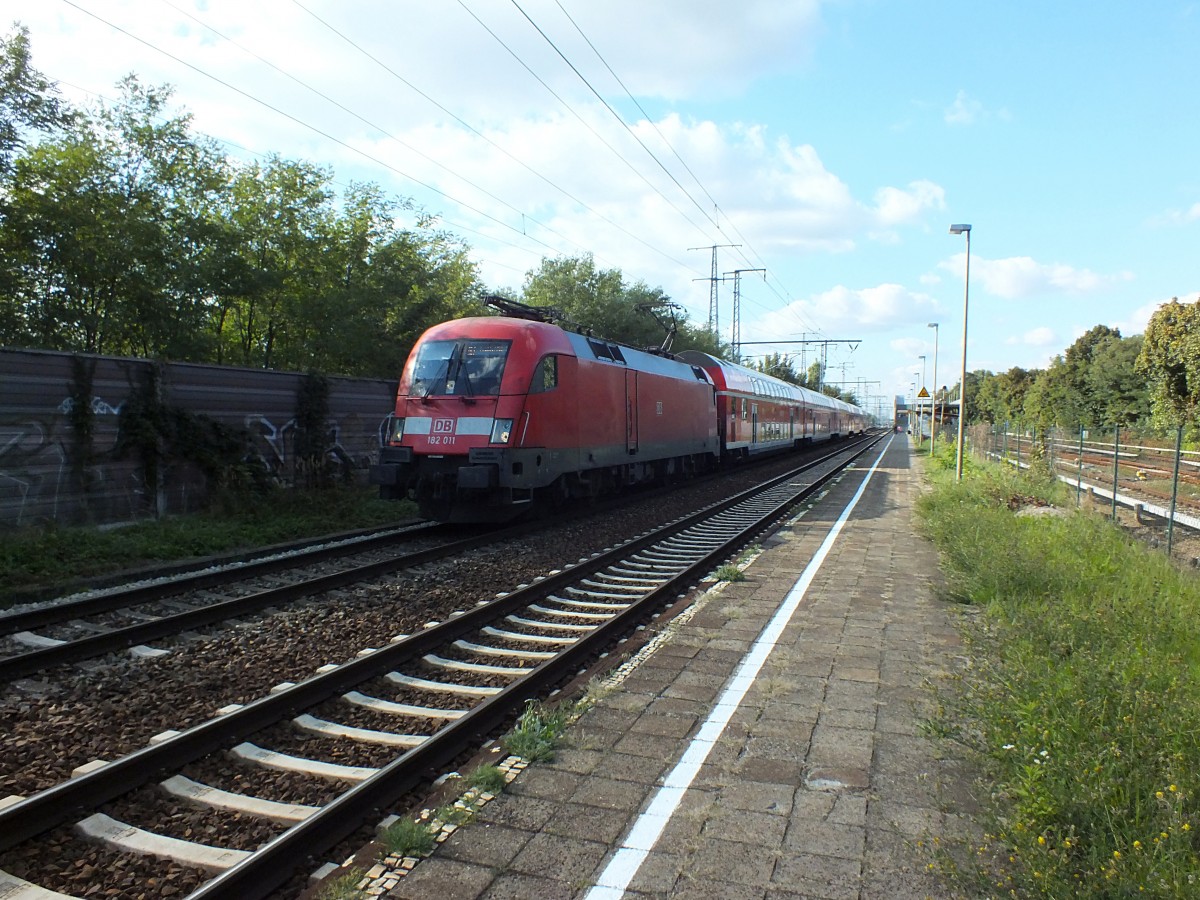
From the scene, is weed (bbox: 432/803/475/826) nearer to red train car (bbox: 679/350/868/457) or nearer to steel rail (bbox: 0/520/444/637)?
steel rail (bbox: 0/520/444/637)

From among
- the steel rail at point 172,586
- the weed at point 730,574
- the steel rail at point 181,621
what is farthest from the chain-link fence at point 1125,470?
the steel rail at point 172,586

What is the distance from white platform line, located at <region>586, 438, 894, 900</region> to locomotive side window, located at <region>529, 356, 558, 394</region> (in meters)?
5.75

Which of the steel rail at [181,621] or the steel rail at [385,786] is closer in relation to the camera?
the steel rail at [385,786]

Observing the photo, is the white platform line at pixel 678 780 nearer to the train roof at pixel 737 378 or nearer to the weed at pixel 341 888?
the weed at pixel 341 888

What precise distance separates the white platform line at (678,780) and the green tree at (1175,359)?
2679 cm

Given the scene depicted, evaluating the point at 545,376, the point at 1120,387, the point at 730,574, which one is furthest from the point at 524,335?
the point at 1120,387

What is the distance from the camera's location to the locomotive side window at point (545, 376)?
1164cm

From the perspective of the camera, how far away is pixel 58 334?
45.8 feet

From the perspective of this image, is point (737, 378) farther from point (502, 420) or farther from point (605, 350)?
point (502, 420)

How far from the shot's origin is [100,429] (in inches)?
422

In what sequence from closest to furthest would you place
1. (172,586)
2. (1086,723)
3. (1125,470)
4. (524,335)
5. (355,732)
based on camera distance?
(1086,723) → (355,732) → (172,586) → (524,335) → (1125,470)

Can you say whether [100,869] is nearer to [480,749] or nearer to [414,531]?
[480,749]

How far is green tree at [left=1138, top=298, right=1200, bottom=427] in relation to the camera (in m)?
26.4

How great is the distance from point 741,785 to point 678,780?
11.5 inches
